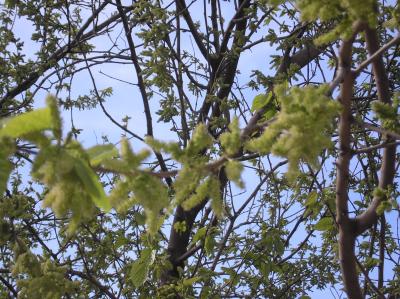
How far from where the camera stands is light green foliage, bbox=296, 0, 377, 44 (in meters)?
1.34

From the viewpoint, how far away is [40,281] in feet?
7.06

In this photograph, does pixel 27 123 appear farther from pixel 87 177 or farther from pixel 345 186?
pixel 345 186

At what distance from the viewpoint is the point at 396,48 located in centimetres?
413

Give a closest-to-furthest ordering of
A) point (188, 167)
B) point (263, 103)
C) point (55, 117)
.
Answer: point (55, 117) → point (188, 167) → point (263, 103)

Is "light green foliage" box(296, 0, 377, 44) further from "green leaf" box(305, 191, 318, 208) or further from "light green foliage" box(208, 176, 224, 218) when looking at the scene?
"green leaf" box(305, 191, 318, 208)

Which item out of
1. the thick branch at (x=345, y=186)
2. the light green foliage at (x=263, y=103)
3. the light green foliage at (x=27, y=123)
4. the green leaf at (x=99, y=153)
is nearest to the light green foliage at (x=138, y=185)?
the green leaf at (x=99, y=153)

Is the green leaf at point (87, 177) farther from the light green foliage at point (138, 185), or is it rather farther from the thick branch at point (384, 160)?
the thick branch at point (384, 160)

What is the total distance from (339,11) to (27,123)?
0.85 metres

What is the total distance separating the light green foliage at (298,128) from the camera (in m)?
1.26

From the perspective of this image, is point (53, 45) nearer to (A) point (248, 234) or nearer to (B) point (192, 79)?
(B) point (192, 79)

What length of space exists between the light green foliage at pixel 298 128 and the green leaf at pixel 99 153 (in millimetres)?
341

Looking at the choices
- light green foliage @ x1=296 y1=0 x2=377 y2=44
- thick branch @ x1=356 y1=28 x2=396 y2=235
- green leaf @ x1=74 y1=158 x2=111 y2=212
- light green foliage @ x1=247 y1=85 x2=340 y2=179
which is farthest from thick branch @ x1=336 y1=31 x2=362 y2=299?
green leaf @ x1=74 y1=158 x2=111 y2=212

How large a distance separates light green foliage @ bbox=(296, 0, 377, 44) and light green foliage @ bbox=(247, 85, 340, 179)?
21 cm

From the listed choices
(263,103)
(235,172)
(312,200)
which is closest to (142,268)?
(312,200)
